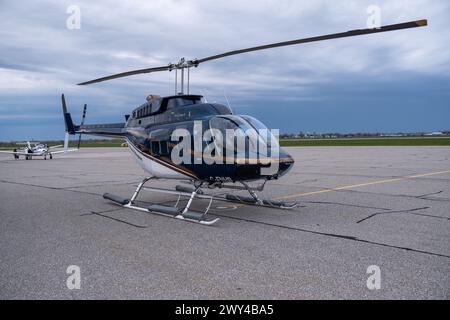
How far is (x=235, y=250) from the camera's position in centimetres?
566

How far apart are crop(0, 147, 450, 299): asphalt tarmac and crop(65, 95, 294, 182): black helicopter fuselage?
1.00 m

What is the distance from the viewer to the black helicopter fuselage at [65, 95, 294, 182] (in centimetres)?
752

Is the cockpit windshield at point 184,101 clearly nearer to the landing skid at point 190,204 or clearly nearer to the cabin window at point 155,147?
the cabin window at point 155,147

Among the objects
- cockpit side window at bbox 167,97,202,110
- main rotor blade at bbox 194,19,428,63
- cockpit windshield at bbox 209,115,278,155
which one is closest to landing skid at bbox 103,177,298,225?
cockpit windshield at bbox 209,115,278,155

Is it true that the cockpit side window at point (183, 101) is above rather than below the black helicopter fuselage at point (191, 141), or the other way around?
above

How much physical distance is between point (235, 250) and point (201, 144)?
2881mm

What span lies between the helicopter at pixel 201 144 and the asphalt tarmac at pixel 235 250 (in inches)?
24.4

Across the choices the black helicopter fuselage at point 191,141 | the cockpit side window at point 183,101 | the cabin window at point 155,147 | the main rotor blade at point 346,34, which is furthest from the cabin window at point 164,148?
the main rotor blade at point 346,34

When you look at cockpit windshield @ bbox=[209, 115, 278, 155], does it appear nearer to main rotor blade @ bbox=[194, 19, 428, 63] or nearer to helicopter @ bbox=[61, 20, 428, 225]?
helicopter @ bbox=[61, 20, 428, 225]

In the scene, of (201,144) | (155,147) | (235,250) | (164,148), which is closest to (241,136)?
(201,144)

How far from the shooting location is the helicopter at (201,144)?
7.48 m

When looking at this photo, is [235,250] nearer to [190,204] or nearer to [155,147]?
[190,204]

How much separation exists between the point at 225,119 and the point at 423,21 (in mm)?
3758
